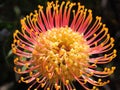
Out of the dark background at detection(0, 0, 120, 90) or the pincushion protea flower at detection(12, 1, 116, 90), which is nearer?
the pincushion protea flower at detection(12, 1, 116, 90)

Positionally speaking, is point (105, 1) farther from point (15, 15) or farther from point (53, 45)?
point (53, 45)

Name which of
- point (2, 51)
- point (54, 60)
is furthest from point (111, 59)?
point (2, 51)

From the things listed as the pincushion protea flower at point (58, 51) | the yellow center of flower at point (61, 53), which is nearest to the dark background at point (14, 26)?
the pincushion protea flower at point (58, 51)

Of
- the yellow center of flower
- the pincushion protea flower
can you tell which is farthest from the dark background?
the yellow center of flower

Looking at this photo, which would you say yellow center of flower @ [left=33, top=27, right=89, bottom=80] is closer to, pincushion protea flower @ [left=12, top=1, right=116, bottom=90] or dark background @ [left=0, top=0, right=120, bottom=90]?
pincushion protea flower @ [left=12, top=1, right=116, bottom=90]

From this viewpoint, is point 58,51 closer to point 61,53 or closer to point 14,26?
point 61,53

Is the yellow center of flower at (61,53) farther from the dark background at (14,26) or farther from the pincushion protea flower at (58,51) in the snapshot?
the dark background at (14,26)

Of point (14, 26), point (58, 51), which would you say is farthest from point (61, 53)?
point (14, 26)
